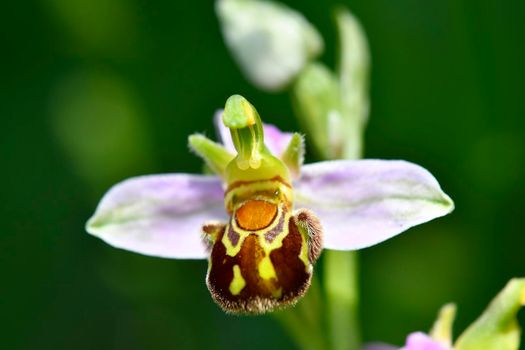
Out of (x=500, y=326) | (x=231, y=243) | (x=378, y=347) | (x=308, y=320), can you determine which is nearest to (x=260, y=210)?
(x=231, y=243)

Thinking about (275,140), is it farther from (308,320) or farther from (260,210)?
(308,320)

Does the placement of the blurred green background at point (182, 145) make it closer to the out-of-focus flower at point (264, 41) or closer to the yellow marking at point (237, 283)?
the out-of-focus flower at point (264, 41)

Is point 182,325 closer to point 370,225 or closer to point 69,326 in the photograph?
point 69,326

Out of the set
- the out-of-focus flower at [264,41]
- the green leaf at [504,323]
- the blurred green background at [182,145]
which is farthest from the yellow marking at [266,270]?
the blurred green background at [182,145]

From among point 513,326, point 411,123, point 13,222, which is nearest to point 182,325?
point 13,222

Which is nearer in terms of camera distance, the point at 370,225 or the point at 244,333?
the point at 370,225
